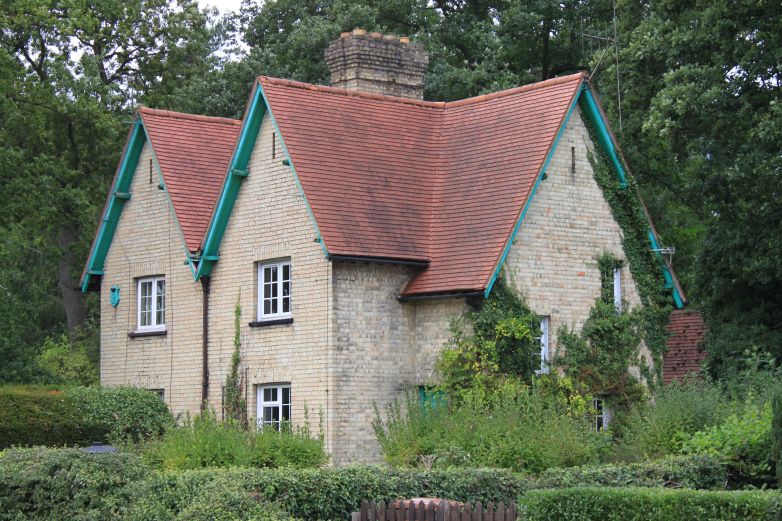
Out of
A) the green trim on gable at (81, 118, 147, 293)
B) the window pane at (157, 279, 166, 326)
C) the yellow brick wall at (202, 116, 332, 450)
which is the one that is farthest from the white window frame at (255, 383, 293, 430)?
the green trim on gable at (81, 118, 147, 293)

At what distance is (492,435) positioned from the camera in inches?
848

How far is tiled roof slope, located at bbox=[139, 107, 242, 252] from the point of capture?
1144 inches

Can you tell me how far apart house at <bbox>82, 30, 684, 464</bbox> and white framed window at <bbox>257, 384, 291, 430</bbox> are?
44mm

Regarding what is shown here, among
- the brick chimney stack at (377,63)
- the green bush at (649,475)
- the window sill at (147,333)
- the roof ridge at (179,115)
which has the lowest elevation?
the green bush at (649,475)

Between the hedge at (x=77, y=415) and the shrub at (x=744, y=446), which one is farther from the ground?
the hedge at (x=77, y=415)

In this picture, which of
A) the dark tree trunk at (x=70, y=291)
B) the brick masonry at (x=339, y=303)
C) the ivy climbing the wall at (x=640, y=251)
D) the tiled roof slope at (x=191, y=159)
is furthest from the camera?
the dark tree trunk at (x=70, y=291)

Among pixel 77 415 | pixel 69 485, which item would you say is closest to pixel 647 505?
pixel 69 485

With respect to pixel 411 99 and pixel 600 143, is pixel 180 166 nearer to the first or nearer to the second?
pixel 411 99

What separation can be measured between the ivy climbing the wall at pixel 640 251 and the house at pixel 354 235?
229 mm

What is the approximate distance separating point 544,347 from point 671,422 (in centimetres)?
420

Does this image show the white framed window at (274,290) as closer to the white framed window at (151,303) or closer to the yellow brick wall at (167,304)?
the yellow brick wall at (167,304)

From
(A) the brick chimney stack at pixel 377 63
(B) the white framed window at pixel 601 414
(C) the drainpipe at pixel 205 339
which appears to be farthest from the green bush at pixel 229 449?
(A) the brick chimney stack at pixel 377 63

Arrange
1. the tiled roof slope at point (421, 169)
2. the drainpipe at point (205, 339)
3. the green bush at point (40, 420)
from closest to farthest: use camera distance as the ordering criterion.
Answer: the green bush at point (40, 420) < the tiled roof slope at point (421, 169) < the drainpipe at point (205, 339)

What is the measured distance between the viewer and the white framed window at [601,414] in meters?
26.8
